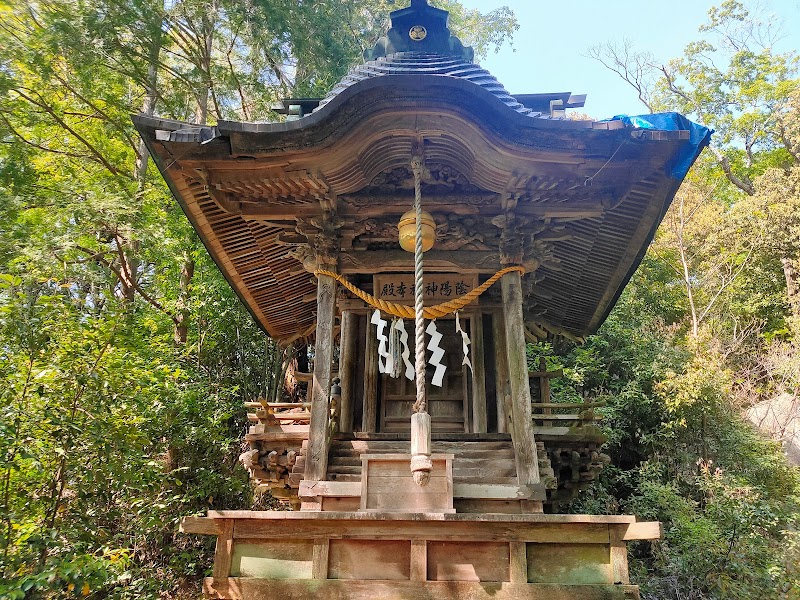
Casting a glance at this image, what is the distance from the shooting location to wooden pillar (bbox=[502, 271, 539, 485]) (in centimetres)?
505

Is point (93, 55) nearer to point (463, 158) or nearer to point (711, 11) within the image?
point (463, 158)

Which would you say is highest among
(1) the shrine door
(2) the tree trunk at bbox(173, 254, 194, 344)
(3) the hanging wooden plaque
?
(2) the tree trunk at bbox(173, 254, 194, 344)

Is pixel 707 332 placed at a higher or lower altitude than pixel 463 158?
higher

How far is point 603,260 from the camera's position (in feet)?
23.3

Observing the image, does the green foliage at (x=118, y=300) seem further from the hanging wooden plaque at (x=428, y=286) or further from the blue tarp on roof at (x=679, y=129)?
the blue tarp on roof at (x=679, y=129)

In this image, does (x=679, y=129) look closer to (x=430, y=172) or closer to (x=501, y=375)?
(x=430, y=172)

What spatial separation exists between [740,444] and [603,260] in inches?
433

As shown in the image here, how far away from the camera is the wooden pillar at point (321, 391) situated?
5.14m

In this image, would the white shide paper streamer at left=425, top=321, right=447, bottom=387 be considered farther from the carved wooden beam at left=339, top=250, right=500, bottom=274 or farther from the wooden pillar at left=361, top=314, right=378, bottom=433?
the wooden pillar at left=361, top=314, right=378, bottom=433

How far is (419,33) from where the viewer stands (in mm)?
6504

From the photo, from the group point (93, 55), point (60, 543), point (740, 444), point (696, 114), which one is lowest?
point (60, 543)

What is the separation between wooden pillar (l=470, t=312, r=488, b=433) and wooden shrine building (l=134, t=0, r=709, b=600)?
0.03 metres

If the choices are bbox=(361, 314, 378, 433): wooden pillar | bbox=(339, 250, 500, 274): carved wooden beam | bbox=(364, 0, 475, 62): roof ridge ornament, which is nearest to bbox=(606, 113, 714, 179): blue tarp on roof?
bbox=(339, 250, 500, 274): carved wooden beam

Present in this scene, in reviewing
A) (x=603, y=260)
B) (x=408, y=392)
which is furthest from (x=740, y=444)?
(x=408, y=392)
